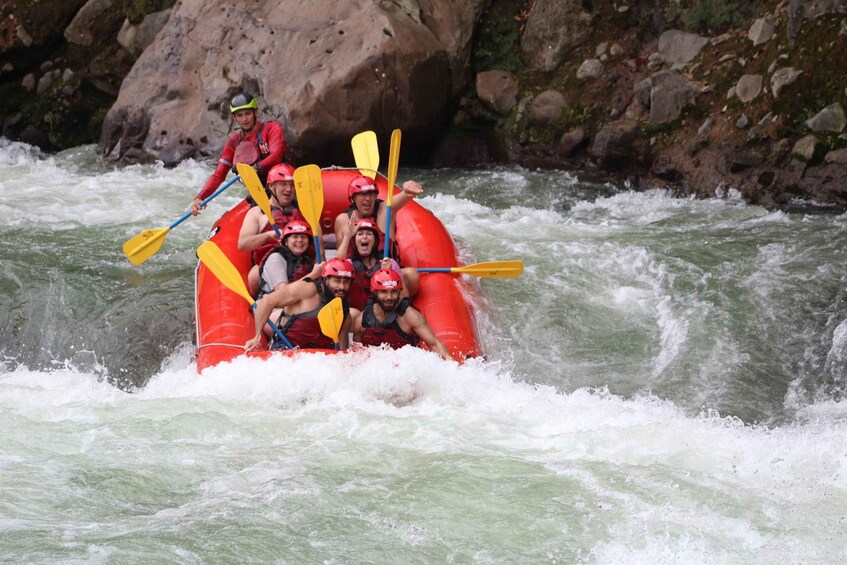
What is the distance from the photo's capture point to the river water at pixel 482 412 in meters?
3.78

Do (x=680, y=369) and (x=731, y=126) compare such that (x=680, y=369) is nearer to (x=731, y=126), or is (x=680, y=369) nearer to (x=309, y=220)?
(x=309, y=220)

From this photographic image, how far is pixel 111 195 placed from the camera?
28.4 feet

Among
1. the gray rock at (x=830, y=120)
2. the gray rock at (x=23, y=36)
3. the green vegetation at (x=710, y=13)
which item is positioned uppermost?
the green vegetation at (x=710, y=13)

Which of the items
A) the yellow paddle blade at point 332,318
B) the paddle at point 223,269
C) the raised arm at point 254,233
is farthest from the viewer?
the raised arm at point 254,233

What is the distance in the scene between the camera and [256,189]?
20.6ft

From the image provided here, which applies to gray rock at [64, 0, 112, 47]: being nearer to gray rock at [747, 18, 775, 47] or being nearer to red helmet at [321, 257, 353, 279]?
gray rock at [747, 18, 775, 47]

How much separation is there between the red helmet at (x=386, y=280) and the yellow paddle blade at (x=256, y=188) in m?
1.01

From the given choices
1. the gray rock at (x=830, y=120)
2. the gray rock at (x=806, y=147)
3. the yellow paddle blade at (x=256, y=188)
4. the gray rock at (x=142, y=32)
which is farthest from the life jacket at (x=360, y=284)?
the gray rock at (x=142, y=32)

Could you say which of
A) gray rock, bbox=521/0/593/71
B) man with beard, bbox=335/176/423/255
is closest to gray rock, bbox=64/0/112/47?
gray rock, bbox=521/0/593/71

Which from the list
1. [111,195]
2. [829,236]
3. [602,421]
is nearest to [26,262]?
[111,195]

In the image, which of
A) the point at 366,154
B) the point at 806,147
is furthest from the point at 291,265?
the point at 806,147

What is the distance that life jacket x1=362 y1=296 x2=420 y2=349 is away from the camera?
5465 mm

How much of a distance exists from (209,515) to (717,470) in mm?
1868

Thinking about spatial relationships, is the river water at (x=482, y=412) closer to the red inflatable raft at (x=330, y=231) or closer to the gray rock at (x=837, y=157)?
the red inflatable raft at (x=330, y=231)
